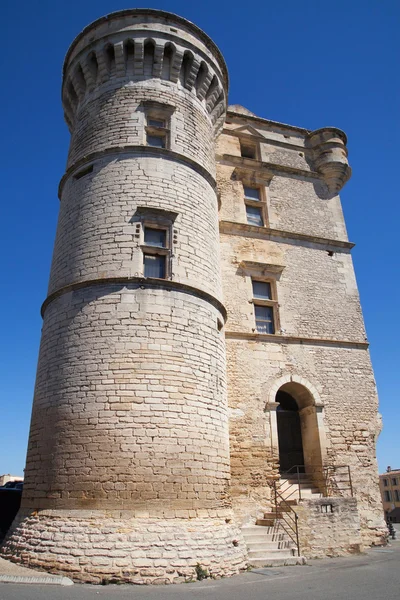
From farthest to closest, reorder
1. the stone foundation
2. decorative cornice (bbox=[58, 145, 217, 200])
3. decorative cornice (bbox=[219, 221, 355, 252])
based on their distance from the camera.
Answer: decorative cornice (bbox=[219, 221, 355, 252]), decorative cornice (bbox=[58, 145, 217, 200]), the stone foundation

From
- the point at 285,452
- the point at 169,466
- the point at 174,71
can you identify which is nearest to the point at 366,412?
the point at 285,452

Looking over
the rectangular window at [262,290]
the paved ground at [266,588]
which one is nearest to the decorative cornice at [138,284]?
the rectangular window at [262,290]

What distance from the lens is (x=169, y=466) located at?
8648 mm

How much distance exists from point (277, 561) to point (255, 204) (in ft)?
38.2

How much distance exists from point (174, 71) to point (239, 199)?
4998 millimetres

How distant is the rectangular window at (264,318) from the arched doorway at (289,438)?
234cm

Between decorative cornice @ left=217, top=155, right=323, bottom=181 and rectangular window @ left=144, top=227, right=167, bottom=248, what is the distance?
710 centimetres

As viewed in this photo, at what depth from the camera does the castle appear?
834 cm

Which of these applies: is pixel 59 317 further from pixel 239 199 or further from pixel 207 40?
pixel 207 40

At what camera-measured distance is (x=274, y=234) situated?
632 inches

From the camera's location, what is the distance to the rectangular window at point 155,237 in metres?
10.8

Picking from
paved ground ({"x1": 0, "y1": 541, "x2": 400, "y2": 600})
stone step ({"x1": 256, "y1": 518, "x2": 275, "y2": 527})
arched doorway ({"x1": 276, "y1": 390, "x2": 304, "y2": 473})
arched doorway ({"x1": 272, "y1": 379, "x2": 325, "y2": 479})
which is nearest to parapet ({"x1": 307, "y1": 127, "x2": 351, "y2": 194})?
arched doorway ({"x1": 272, "y1": 379, "x2": 325, "y2": 479})

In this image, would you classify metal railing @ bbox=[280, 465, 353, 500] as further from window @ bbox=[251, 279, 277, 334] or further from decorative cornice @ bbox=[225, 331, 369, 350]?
window @ bbox=[251, 279, 277, 334]

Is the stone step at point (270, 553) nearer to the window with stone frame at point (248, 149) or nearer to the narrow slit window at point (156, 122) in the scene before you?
the narrow slit window at point (156, 122)
